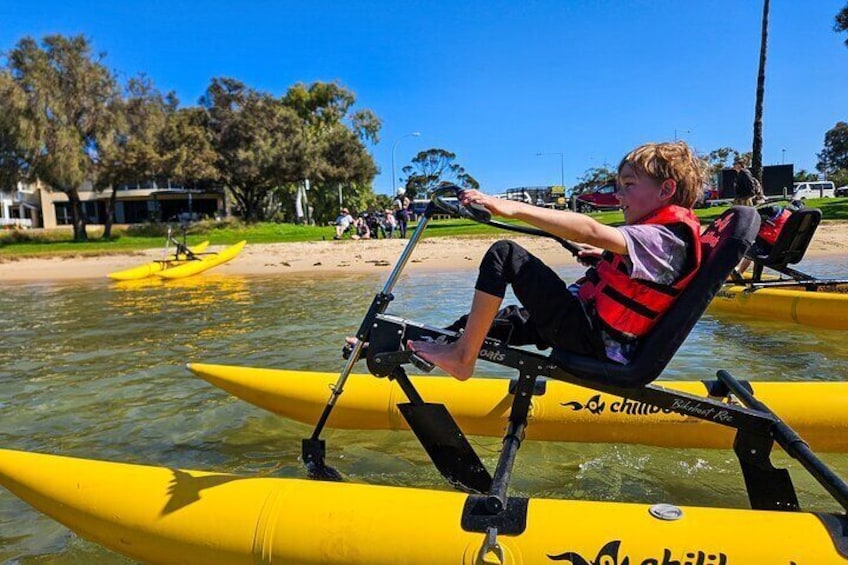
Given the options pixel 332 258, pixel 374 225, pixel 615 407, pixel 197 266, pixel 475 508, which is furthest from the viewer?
pixel 374 225

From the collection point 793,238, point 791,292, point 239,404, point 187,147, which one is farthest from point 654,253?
point 187,147

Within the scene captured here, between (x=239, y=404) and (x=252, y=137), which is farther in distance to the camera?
(x=252, y=137)

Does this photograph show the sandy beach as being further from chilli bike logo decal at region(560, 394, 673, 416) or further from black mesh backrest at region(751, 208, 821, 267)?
chilli bike logo decal at region(560, 394, 673, 416)

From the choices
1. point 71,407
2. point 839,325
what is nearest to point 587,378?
point 71,407

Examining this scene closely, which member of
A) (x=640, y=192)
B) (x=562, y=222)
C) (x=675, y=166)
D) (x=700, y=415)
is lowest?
(x=700, y=415)

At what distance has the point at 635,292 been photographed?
9.12 ft

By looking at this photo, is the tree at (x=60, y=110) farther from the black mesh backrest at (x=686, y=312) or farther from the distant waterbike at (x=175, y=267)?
the black mesh backrest at (x=686, y=312)

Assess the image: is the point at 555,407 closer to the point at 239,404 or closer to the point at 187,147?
the point at 239,404

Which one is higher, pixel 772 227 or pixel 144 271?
pixel 772 227

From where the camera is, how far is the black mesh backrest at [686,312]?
2.68 m

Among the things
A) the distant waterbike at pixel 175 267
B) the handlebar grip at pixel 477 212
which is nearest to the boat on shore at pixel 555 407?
the handlebar grip at pixel 477 212

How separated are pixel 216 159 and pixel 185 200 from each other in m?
17.2

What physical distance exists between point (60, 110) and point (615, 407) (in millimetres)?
33794

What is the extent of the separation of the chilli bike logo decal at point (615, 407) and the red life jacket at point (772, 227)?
4.90 m
